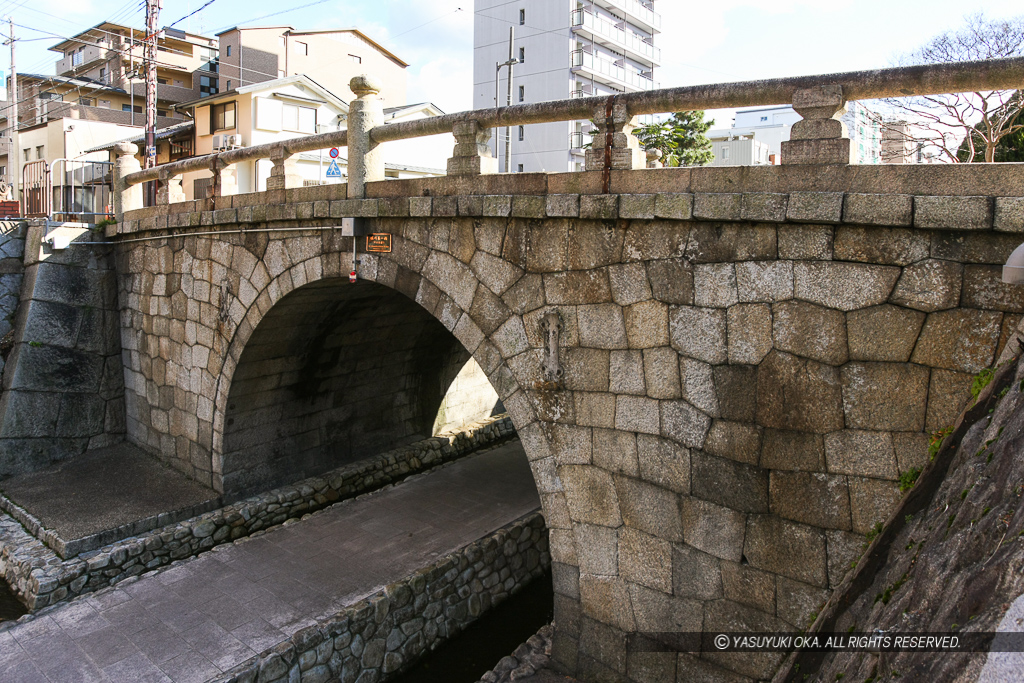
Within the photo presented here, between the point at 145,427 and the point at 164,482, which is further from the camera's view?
the point at 145,427

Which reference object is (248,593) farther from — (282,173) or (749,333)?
(749,333)

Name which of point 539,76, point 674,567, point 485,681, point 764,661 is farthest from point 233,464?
point 539,76

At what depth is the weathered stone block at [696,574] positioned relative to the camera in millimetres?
4832

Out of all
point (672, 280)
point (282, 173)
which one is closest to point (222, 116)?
point (282, 173)

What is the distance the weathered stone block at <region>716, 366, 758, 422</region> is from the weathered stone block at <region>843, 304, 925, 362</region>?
0.64m

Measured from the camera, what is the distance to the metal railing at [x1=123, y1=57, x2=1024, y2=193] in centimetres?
380

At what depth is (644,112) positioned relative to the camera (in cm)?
507

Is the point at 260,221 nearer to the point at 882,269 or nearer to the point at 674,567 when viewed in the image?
the point at 674,567

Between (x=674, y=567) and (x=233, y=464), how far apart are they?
6.55m

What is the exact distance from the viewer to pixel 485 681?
5.95 metres

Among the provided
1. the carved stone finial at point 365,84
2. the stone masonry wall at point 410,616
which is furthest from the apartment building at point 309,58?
the stone masonry wall at point 410,616

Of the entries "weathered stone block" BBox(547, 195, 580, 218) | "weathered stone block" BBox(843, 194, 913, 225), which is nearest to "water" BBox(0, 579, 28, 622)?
"weathered stone block" BBox(547, 195, 580, 218)

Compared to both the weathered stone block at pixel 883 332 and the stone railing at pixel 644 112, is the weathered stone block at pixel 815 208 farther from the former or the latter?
the weathered stone block at pixel 883 332

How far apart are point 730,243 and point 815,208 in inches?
22.6
